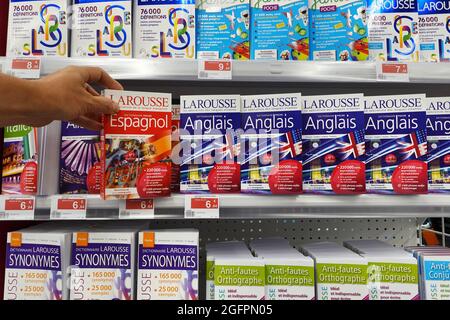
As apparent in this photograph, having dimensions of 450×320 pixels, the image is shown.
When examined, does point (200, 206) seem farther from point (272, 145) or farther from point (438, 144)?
point (438, 144)

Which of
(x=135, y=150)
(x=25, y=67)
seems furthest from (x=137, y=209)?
(x=25, y=67)

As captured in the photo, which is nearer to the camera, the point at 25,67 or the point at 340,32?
the point at 25,67

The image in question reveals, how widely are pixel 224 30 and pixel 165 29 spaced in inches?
8.1

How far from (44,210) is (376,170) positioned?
1087 millimetres

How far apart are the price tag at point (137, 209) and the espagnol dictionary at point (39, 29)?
0.57 meters

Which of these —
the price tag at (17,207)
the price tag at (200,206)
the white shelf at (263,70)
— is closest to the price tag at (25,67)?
the white shelf at (263,70)

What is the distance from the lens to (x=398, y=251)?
1.31 m

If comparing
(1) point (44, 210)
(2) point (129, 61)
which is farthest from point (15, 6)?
(1) point (44, 210)

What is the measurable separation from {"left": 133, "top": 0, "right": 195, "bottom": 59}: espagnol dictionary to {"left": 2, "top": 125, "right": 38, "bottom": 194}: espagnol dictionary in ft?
1.53

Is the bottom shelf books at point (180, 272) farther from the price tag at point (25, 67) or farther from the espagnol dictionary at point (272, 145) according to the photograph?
the price tag at point (25, 67)

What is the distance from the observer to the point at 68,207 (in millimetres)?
1161

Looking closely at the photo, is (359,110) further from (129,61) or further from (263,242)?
(129,61)

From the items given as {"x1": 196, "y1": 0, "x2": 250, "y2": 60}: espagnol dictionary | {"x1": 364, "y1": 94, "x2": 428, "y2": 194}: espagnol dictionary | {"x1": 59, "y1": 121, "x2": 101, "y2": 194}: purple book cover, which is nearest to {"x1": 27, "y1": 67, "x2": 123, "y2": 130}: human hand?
{"x1": 59, "y1": 121, "x2": 101, "y2": 194}: purple book cover

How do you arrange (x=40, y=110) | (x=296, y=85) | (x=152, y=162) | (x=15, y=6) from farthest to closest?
(x=296, y=85) → (x=15, y=6) → (x=152, y=162) → (x=40, y=110)
